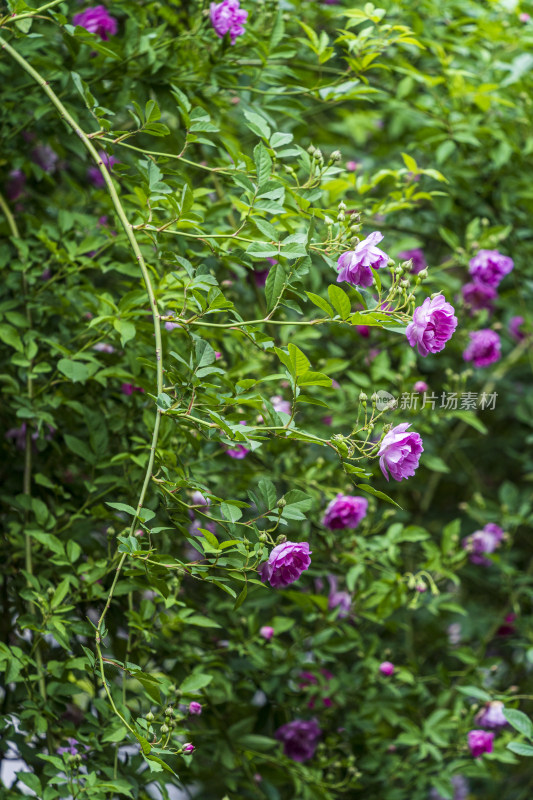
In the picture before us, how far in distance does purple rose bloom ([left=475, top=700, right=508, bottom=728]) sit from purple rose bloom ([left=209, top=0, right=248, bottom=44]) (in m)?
1.29

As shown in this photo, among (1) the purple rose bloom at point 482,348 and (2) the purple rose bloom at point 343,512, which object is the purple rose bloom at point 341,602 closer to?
(2) the purple rose bloom at point 343,512

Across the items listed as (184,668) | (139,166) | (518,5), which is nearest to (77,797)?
(184,668)

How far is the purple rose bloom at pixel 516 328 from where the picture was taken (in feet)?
7.47

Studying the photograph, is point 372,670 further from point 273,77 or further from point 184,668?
point 273,77

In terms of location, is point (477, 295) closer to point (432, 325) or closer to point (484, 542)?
point (484, 542)

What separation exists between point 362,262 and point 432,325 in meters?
0.12

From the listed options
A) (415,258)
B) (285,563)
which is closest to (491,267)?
(415,258)

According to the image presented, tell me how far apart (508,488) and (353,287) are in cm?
117

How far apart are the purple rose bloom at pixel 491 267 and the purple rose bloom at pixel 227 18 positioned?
65 cm

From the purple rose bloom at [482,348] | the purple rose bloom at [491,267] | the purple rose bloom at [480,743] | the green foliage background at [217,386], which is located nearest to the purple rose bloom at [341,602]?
the green foliage background at [217,386]

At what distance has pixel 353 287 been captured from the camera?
106cm

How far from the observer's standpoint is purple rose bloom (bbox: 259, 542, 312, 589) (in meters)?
1.00

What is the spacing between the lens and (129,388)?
1.43 m

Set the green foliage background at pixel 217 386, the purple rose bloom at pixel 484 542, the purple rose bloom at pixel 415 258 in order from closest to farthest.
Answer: the green foliage background at pixel 217 386 → the purple rose bloom at pixel 484 542 → the purple rose bloom at pixel 415 258
